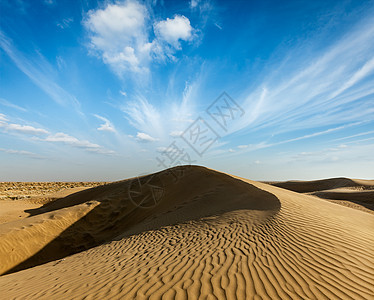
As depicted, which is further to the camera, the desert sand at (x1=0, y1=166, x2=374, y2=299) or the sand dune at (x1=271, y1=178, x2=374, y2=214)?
the sand dune at (x1=271, y1=178, x2=374, y2=214)

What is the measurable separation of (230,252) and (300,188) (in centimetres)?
3444

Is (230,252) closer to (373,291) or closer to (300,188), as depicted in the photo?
(373,291)

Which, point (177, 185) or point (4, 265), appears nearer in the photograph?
point (4, 265)

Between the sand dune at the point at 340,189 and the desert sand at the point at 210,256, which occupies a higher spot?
the desert sand at the point at 210,256

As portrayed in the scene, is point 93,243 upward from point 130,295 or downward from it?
downward

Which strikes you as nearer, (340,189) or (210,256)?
(210,256)

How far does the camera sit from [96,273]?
4.19 m

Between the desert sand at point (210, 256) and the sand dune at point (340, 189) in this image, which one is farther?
the sand dune at point (340, 189)

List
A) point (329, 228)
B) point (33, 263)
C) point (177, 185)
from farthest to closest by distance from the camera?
1. point (177, 185)
2. point (33, 263)
3. point (329, 228)

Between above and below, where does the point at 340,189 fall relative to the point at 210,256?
below

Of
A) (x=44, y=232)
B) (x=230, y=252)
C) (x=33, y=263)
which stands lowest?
(x=33, y=263)

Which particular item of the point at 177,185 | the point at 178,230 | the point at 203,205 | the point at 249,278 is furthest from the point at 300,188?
the point at 249,278

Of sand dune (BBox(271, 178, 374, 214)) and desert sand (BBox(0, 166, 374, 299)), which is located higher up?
desert sand (BBox(0, 166, 374, 299))

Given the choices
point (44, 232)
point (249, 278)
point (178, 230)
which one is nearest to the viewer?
point (249, 278)
